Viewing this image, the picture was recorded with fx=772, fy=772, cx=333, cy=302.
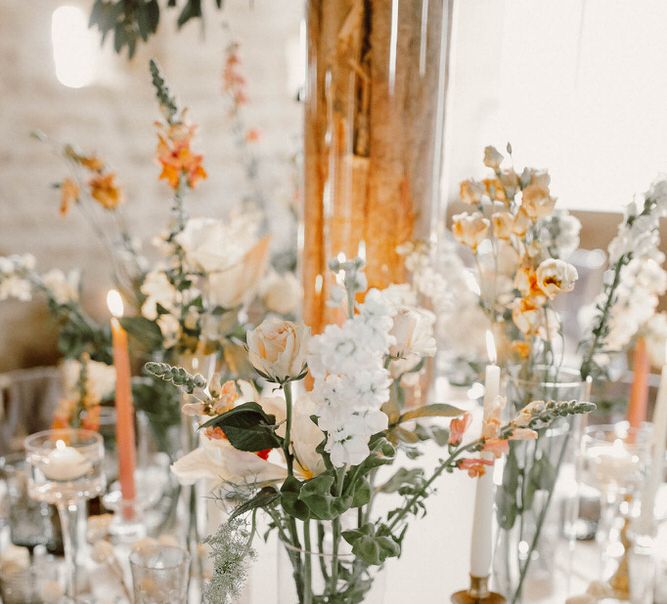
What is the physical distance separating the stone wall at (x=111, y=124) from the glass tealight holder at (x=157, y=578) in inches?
46.0

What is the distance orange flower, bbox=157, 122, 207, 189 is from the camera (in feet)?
2.82

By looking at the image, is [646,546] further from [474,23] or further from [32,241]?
[474,23]

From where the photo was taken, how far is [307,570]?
0.63 m

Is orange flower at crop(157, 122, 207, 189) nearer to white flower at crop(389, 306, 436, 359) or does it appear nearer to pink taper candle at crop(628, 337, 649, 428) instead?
white flower at crop(389, 306, 436, 359)

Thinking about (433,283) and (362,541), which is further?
(433,283)

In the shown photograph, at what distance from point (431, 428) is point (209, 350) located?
1.01 ft

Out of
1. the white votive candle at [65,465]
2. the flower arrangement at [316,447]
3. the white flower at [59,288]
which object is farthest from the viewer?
the white flower at [59,288]

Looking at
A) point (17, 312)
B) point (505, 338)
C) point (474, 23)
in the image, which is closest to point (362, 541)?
point (505, 338)

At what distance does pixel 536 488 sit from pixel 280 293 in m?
0.51

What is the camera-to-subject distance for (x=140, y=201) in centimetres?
225

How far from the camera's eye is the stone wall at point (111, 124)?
197cm

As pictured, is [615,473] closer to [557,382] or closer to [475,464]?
[557,382]

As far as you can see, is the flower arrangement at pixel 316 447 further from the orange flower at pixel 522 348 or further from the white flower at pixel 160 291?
the white flower at pixel 160 291

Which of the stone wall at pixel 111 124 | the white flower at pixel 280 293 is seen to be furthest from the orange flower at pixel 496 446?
the stone wall at pixel 111 124
